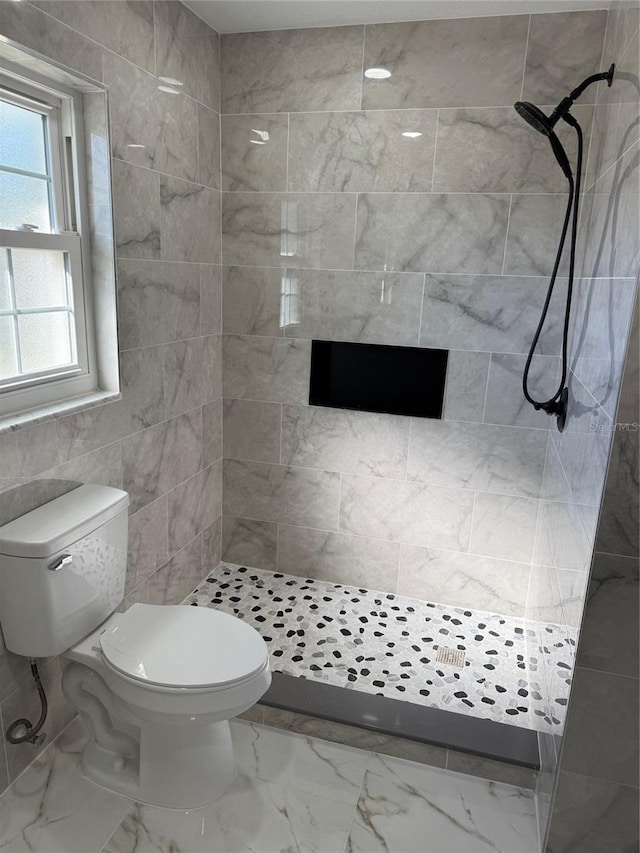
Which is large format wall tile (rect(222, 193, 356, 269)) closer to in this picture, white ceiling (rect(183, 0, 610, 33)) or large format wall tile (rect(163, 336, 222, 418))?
large format wall tile (rect(163, 336, 222, 418))

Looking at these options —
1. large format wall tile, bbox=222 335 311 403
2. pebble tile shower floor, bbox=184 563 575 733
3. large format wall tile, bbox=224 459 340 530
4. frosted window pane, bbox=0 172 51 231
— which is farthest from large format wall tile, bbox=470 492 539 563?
frosted window pane, bbox=0 172 51 231

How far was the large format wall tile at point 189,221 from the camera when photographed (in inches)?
89.7

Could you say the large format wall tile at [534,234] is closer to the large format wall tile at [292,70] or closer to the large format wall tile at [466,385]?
the large format wall tile at [466,385]

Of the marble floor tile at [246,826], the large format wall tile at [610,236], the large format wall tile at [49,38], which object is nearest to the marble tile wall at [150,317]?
the large format wall tile at [49,38]

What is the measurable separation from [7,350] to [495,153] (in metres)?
1.91

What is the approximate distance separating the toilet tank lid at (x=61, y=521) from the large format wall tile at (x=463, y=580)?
1.44 m

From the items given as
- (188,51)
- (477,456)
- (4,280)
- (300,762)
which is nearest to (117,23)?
(188,51)

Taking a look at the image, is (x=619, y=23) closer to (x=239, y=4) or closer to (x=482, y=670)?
(x=239, y=4)

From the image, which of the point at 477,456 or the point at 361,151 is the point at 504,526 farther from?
the point at 361,151

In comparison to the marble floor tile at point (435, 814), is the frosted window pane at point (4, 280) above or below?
above

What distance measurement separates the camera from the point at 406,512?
2768mm

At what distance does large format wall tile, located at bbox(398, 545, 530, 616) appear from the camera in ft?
8.86

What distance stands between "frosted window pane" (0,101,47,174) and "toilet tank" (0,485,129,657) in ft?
3.32

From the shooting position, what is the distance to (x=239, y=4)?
2.22 m
